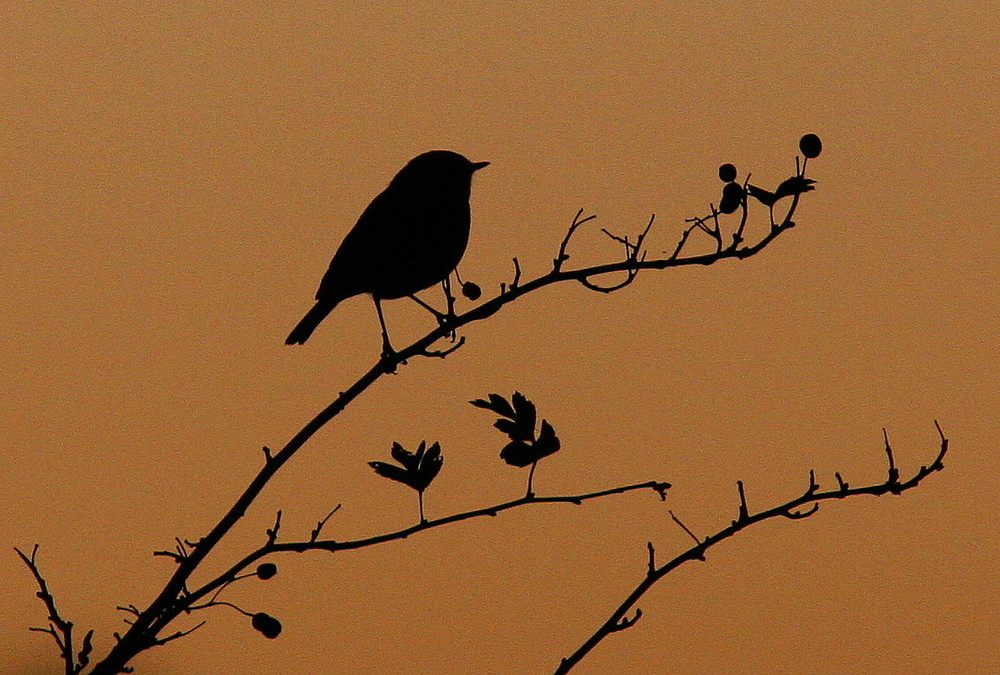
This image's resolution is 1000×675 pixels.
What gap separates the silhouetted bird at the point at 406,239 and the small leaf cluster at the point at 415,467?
9.97 feet

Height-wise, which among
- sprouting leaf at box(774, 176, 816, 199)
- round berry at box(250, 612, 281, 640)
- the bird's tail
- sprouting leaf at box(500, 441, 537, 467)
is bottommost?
round berry at box(250, 612, 281, 640)

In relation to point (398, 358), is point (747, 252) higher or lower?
higher

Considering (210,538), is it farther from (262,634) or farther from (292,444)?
(262,634)

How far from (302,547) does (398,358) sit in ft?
2.96

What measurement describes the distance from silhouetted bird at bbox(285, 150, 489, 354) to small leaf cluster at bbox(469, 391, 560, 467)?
317cm

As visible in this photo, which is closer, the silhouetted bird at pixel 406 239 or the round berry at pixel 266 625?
the round berry at pixel 266 625

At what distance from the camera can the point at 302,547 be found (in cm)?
395

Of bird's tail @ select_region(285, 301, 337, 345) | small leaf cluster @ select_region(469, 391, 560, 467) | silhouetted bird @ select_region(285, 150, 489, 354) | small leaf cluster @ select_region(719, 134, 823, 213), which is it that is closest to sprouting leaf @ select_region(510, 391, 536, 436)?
small leaf cluster @ select_region(469, 391, 560, 467)

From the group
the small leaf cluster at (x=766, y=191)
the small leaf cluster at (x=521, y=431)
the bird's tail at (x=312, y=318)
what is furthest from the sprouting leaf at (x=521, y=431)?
the bird's tail at (x=312, y=318)

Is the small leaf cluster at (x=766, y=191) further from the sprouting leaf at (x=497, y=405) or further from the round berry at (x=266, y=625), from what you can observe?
the round berry at (x=266, y=625)

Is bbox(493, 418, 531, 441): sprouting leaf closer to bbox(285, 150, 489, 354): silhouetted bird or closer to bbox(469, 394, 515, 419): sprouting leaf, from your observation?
bbox(469, 394, 515, 419): sprouting leaf

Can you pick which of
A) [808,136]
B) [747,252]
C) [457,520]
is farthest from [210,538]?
A: [808,136]

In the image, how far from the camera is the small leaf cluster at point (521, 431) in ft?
14.2

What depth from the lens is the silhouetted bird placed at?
301 inches
